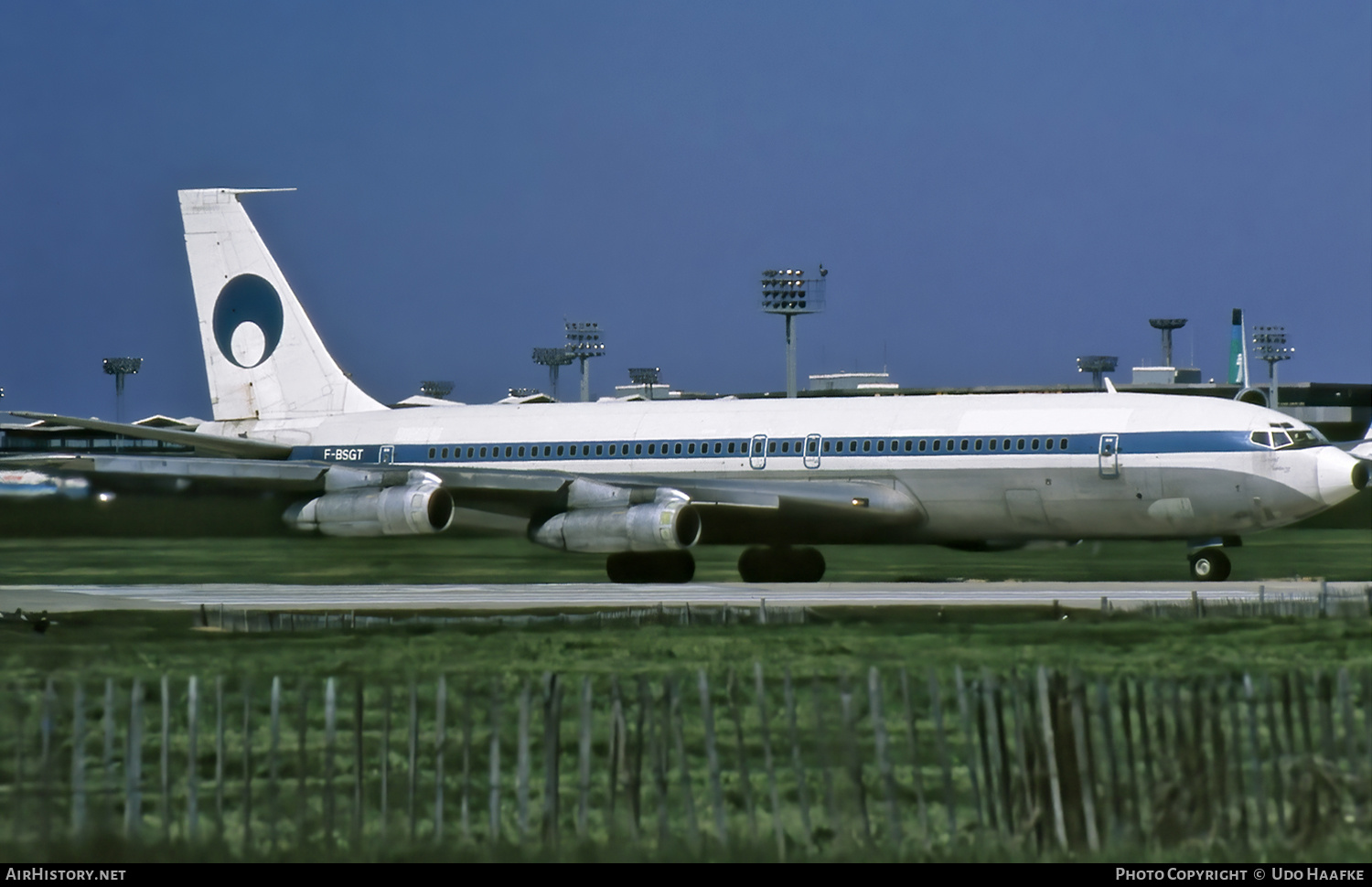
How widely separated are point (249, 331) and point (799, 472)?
57.7ft

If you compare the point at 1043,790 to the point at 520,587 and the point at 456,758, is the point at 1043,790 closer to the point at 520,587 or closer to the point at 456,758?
the point at 456,758

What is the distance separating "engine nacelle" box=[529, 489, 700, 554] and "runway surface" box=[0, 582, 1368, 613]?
0.94m

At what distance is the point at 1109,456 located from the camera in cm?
3947

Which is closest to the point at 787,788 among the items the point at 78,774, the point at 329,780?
the point at 329,780

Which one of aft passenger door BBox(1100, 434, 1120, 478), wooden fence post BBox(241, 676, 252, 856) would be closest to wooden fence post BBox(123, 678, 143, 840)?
wooden fence post BBox(241, 676, 252, 856)

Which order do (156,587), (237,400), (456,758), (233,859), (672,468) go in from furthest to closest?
(237,400), (672,468), (156,587), (456,758), (233,859)

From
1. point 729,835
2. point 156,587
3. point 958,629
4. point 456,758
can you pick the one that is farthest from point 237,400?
point 729,835

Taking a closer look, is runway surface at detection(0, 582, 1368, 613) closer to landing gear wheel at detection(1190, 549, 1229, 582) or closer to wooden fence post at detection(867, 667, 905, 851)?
landing gear wheel at detection(1190, 549, 1229, 582)

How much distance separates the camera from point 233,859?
1283 centimetres

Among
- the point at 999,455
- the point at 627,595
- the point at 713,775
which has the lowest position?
the point at 713,775

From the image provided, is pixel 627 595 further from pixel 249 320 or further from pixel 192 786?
pixel 192 786

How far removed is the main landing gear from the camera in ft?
148

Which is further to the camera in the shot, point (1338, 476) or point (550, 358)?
point (550, 358)
